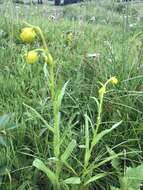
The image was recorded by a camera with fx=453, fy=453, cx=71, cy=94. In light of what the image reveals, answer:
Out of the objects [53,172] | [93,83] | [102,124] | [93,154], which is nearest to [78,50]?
[93,83]

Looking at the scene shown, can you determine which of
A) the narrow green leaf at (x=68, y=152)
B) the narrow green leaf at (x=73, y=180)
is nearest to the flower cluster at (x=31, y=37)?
the narrow green leaf at (x=68, y=152)

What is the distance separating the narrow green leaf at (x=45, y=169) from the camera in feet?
4.80

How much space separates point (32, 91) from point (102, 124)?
1.29 feet

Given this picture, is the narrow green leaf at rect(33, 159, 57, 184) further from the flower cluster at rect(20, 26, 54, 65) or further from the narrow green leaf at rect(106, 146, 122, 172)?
the flower cluster at rect(20, 26, 54, 65)

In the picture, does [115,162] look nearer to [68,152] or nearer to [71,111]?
[68,152]

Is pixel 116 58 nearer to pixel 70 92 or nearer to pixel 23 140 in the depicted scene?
pixel 70 92

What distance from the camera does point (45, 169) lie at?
1.47 meters

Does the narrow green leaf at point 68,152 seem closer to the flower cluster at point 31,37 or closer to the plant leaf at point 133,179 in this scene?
the plant leaf at point 133,179

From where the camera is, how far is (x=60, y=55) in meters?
2.62

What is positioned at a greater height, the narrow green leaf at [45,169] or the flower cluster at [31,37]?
the flower cluster at [31,37]

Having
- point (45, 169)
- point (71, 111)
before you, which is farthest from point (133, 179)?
point (71, 111)

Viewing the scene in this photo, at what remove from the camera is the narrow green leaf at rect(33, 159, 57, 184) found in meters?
1.46

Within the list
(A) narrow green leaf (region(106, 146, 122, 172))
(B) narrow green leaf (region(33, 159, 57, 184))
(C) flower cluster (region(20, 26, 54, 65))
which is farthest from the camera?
(A) narrow green leaf (region(106, 146, 122, 172))

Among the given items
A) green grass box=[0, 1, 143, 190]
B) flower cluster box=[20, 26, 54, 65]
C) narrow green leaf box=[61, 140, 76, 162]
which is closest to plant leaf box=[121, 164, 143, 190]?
green grass box=[0, 1, 143, 190]
